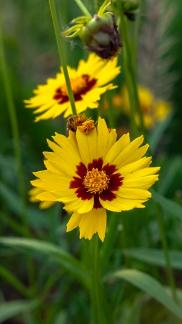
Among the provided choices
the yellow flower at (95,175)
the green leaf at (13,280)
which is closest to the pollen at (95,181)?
the yellow flower at (95,175)

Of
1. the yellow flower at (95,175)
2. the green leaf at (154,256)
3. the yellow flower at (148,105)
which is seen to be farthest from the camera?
the yellow flower at (148,105)

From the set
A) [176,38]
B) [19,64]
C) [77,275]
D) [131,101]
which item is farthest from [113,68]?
[19,64]

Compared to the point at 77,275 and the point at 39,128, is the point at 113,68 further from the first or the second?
the point at 39,128

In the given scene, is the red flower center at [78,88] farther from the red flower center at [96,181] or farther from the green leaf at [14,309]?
the green leaf at [14,309]

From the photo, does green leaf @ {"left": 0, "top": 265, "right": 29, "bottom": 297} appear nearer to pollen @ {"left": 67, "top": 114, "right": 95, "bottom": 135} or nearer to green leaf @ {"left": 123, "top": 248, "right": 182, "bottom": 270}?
green leaf @ {"left": 123, "top": 248, "right": 182, "bottom": 270}

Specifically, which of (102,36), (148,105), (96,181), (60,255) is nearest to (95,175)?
(96,181)

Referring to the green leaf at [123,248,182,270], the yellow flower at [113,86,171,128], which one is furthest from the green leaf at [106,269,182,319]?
the yellow flower at [113,86,171,128]
